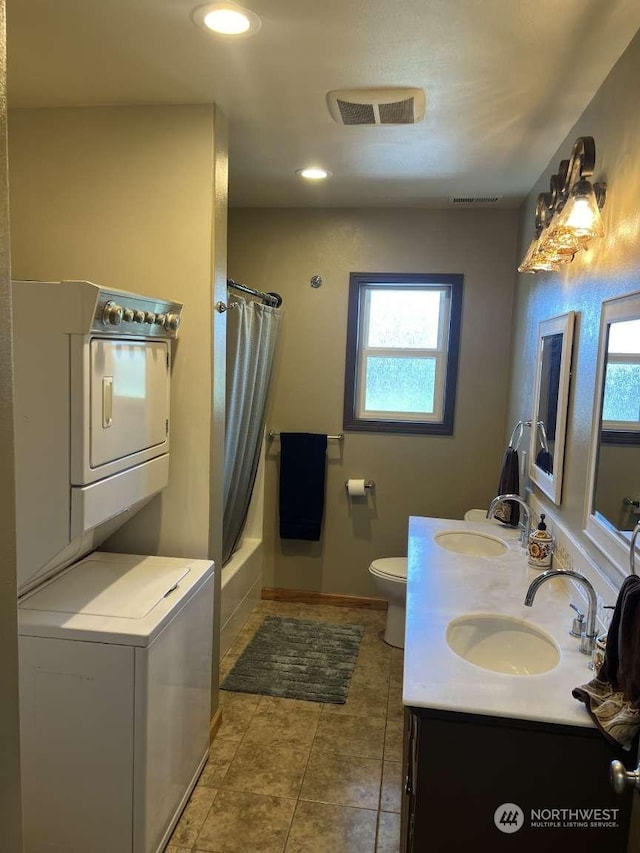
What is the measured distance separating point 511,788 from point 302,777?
123cm

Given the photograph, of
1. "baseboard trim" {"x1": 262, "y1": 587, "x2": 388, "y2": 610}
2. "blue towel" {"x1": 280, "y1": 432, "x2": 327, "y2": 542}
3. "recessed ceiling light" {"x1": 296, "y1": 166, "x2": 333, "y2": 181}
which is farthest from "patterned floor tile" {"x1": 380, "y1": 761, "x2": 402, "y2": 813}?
"recessed ceiling light" {"x1": 296, "y1": 166, "x2": 333, "y2": 181}

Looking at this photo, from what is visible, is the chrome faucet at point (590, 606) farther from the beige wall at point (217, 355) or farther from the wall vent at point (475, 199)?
the wall vent at point (475, 199)

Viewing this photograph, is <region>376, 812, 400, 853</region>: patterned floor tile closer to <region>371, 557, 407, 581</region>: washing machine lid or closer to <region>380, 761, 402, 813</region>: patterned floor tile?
<region>380, 761, 402, 813</region>: patterned floor tile

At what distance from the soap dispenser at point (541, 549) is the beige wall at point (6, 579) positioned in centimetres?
183

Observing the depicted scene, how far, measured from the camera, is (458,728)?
1328 millimetres

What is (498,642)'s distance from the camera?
182cm

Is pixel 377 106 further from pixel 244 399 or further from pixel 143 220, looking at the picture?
pixel 244 399

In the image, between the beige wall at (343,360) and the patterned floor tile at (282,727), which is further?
the beige wall at (343,360)

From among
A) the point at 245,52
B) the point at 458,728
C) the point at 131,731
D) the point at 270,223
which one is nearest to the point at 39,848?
the point at 131,731

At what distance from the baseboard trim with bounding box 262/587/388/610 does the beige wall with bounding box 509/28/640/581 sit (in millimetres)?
1757

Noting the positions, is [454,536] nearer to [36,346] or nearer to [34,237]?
[36,346]

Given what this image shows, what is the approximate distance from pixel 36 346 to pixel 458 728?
4.77 ft

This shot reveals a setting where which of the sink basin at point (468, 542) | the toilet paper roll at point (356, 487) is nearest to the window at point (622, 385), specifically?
the sink basin at point (468, 542)

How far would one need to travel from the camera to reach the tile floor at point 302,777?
2023mm
